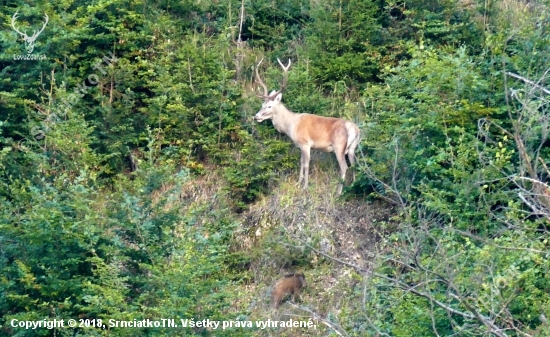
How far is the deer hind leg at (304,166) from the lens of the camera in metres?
15.5

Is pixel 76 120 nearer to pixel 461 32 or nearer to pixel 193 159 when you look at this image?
pixel 193 159

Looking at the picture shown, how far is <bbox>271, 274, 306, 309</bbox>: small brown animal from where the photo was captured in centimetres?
1359

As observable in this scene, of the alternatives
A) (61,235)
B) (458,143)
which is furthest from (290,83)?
(61,235)

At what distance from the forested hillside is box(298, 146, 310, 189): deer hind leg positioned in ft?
0.92

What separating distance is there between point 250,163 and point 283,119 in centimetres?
103

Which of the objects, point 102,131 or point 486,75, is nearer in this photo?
point 486,75

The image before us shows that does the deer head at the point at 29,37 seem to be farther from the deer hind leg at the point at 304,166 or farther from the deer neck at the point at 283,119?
the deer hind leg at the point at 304,166

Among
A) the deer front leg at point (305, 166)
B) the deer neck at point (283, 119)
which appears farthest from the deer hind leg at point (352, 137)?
the deer neck at point (283, 119)

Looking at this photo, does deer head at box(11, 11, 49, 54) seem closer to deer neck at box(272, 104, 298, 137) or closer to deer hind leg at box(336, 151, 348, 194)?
deer neck at box(272, 104, 298, 137)

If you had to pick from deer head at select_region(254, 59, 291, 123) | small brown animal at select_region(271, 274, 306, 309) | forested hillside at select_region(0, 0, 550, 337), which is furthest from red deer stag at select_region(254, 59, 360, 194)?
small brown animal at select_region(271, 274, 306, 309)

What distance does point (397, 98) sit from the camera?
14.3 metres

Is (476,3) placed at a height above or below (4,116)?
above

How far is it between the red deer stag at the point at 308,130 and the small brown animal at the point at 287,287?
Answer: 1.97 metres

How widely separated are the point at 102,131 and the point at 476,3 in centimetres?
720
